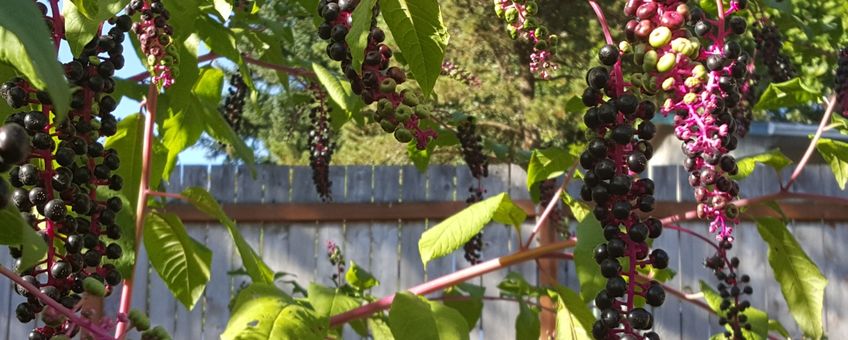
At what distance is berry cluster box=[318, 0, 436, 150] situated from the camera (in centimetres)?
104

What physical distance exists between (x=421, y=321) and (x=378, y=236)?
4041mm

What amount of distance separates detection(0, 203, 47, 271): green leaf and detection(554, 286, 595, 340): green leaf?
1099mm

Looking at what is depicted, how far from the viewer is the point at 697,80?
3.49ft

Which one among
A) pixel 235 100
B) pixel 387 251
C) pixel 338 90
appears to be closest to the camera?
pixel 338 90

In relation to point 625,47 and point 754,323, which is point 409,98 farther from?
point 754,323

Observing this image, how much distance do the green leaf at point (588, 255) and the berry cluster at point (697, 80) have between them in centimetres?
39

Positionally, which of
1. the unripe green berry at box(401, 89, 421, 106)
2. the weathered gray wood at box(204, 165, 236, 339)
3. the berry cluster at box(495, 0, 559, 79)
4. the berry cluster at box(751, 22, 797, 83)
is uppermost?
the berry cluster at box(751, 22, 797, 83)

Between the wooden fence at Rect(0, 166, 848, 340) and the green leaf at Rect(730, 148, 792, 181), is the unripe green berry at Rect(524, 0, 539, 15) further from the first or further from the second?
the wooden fence at Rect(0, 166, 848, 340)

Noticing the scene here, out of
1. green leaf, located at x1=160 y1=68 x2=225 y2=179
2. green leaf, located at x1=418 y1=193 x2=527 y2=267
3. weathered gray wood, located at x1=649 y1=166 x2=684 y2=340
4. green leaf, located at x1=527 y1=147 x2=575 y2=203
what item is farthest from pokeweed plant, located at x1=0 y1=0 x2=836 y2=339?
weathered gray wood, located at x1=649 y1=166 x2=684 y2=340

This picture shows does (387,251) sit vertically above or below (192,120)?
below

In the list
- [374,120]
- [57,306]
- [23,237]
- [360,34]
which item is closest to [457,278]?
[374,120]

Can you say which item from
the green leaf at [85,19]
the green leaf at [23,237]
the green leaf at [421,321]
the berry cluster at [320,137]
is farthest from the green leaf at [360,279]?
the green leaf at [23,237]

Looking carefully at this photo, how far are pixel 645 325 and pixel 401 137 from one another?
0.35m

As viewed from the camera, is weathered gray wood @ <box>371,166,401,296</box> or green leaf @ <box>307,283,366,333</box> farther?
weathered gray wood @ <box>371,166,401,296</box>
